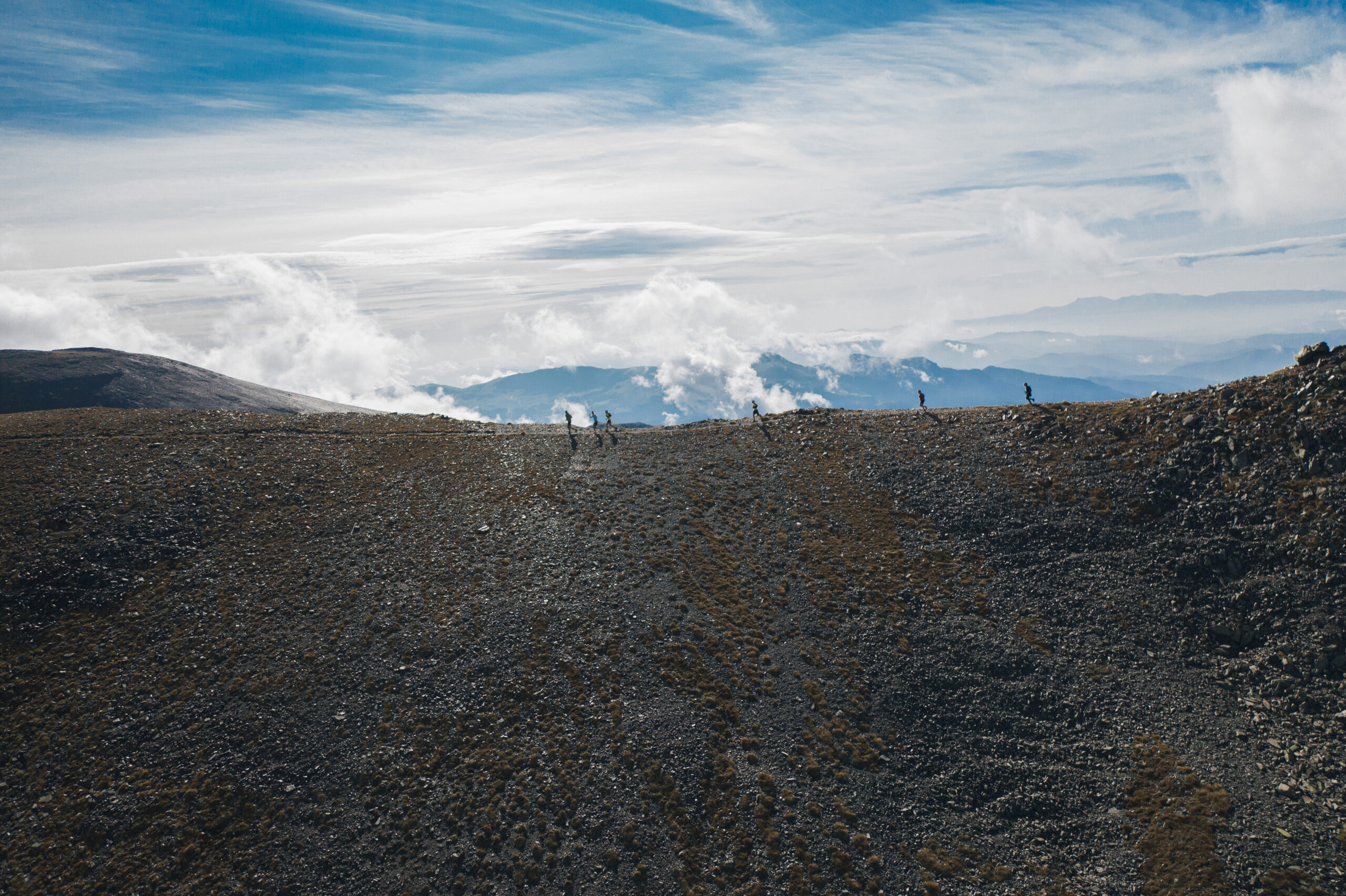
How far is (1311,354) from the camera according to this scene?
4041 cm

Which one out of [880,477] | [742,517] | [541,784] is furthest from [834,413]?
[541,784]

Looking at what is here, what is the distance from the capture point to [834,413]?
61188 millimetres

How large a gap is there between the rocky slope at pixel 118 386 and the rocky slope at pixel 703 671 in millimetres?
110963

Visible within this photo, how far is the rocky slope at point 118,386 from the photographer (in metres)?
138

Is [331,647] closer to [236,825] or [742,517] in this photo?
[236,825]

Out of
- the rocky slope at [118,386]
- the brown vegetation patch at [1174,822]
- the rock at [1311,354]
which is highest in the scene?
the rocky slope at [118,386]

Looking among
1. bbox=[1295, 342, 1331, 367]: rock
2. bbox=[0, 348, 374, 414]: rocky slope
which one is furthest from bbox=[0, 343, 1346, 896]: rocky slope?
bbox=[0, 348, 374, 414]: rocky slope

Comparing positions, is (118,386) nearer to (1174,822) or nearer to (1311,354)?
(1174,822)

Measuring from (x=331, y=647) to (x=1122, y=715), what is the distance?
42099mm

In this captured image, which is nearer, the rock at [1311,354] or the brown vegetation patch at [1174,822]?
the brown vegetation patch at [1174,822]

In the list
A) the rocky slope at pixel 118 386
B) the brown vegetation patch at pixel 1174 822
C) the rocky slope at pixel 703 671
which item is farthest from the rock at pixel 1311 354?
the rocky slope at pixel 118 386

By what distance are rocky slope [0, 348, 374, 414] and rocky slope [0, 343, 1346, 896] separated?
364ft

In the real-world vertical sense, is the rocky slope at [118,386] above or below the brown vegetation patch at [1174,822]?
above

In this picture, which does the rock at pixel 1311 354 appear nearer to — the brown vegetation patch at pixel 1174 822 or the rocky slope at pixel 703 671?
the rocky slope at pixel 703 671
